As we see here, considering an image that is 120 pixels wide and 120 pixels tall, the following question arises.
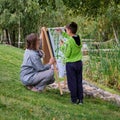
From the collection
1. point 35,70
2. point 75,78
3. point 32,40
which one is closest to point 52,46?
point 35,70

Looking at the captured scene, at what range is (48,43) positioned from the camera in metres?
9.40

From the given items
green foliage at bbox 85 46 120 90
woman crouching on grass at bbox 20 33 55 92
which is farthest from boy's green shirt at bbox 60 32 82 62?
green foliage at bbox 85 46 120 90

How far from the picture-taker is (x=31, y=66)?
916 cm

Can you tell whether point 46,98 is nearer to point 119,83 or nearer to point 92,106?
point 92,106

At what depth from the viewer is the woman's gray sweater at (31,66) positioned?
29.8ft

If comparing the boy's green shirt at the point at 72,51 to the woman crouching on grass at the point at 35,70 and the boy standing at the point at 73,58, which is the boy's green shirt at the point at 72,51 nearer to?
the boy standing at the point at 73,58

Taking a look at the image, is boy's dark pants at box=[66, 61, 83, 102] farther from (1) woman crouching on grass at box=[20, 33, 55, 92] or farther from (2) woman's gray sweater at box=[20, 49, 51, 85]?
(2) woman's gray sweater at box=[20, 49, 51, 85]

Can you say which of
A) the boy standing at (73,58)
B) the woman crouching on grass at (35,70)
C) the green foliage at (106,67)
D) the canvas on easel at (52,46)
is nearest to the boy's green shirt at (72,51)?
the boy standing at (73,58)

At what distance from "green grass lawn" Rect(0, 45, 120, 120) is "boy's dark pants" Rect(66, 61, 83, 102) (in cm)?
22

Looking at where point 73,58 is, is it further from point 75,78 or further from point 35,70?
point 35,70

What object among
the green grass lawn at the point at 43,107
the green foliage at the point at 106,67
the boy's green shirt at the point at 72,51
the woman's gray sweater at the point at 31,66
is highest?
the boy's green shirt at the point at 72,51

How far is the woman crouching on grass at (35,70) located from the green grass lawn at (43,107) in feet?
0.74

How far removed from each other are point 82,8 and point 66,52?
1122 millimetres

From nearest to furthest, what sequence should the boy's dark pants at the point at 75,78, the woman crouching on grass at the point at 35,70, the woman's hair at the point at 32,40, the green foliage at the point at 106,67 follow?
1. the boy's dark pants at the point at 75,78
2. the woman's hair at the point at 32,40
3. the woman crouching on grass at the point at 35,70
4. the green foliage at the point at 106,67
